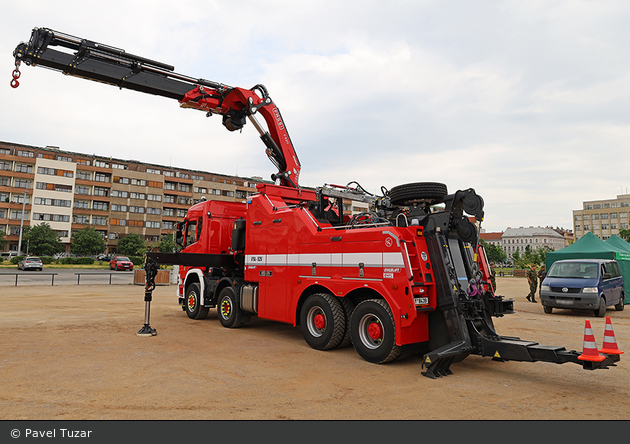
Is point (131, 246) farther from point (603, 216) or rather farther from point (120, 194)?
point (603, 216)

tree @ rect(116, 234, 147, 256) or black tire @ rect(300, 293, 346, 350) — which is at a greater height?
tree @ rect(116, 234, 147, 256)

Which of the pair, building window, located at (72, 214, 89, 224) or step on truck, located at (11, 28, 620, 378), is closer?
step on truck, located at (11, 28, 620, 378)

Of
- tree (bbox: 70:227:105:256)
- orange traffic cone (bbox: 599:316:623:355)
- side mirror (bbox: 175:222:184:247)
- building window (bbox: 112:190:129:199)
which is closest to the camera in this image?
orange traffic cone (bbox: 599:316:623:355)

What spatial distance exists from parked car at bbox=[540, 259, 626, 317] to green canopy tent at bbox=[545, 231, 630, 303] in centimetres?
247

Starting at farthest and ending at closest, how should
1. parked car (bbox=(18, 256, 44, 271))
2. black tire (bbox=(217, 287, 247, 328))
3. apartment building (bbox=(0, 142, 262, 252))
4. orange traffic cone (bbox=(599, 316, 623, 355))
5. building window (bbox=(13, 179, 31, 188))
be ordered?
building window (bbox=(13, 179, 31, 188)) < apartment building (bbox=(0, 142, 262, 252)) < parked car (bbox=(18, 256, 44, 271)) < black tire (bbox=(217, 287, 247, 328)) < orange traffic cone (bbox=(599, 316, 623, 355))

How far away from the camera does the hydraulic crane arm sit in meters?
9.88

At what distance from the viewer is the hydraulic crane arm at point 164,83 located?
988cm

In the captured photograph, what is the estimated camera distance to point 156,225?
82.9 metres

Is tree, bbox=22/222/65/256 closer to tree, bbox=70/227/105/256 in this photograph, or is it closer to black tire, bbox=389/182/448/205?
tree, bbox=70/227/105/256

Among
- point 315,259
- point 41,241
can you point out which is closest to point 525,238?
point 41,241

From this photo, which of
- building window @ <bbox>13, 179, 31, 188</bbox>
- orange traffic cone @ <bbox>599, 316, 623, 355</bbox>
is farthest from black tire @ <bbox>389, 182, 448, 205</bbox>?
building window @ <bbox>13, 179, 31, 188</bbox>

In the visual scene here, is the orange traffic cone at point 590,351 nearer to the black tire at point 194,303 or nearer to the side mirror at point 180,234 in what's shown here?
the black tire at point 194,303
